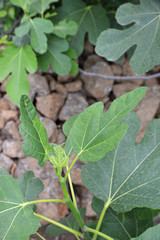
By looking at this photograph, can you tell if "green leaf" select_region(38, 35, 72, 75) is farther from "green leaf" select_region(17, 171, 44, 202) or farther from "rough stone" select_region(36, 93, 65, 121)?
"green leaf" select_region(17, 171, 44, 202)

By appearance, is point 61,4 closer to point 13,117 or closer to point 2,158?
point 13,117

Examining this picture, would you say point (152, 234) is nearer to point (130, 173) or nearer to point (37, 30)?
point (130, 173)

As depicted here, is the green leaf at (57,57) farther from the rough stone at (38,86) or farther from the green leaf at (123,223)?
the green leaf at (123,223)

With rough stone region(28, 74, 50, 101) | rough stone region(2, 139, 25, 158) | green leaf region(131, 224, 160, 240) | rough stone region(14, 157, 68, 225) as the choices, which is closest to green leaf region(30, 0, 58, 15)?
rough stone region(28, 74, 50, 101)

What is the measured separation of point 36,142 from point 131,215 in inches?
19.8

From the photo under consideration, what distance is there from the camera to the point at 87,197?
1886mm

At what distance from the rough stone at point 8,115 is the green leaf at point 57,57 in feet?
1.17

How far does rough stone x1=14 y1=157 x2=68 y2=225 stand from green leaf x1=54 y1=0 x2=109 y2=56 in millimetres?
774

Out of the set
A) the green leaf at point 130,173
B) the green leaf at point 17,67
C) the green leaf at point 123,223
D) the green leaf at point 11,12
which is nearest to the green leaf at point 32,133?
the green leaf at point 130,173

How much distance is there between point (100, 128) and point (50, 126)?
3.54ft

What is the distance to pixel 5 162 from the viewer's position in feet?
6.07

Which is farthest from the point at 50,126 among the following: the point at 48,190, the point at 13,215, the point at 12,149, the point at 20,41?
the point at 13,215

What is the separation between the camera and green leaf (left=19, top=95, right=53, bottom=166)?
32.0 inches

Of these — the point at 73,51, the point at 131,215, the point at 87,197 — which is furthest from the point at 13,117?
the point at 131,215
